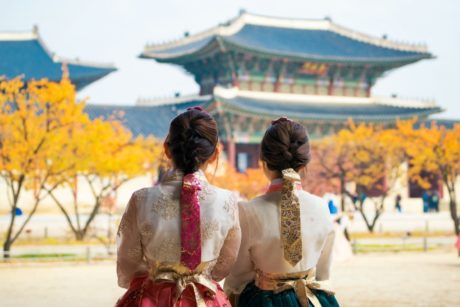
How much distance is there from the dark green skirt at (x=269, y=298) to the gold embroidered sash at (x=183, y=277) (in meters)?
0.35

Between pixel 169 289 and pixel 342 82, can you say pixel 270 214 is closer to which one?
pixel 169 289

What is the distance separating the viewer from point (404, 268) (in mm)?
→ 15859

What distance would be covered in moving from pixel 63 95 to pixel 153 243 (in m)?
16.3

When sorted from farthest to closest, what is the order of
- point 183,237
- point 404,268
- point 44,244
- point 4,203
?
point 4,203, point 44,244, point 404,268, point 183,237

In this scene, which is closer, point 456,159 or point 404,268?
point 404,268

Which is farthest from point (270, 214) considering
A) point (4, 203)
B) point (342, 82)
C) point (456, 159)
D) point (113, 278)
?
point (342, 82)

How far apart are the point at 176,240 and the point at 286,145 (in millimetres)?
735

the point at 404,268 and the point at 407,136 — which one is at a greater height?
the point at 407,136

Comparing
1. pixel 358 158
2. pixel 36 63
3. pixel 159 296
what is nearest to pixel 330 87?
pixel 358 158

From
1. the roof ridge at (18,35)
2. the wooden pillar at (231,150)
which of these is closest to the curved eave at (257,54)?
the wooden pillar at (231,150)

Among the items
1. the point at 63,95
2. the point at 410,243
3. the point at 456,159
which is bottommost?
the point at 410,243

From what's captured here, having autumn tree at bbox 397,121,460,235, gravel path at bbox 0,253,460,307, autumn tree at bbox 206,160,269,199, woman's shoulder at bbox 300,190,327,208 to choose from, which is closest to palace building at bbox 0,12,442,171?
autumn tree at bbox 206,160,269,199

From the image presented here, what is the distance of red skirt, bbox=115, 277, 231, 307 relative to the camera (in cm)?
392

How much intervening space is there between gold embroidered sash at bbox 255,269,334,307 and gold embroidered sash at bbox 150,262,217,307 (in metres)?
0.37
